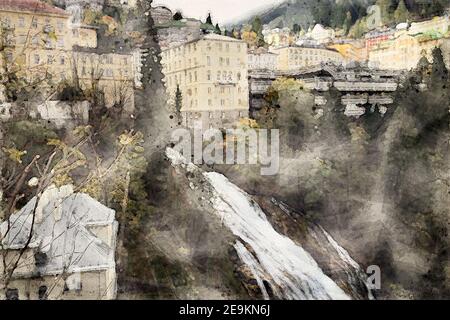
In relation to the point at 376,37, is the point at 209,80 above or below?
below

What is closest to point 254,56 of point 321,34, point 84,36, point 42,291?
point 321,34

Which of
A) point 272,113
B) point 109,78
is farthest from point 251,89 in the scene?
point 109,78

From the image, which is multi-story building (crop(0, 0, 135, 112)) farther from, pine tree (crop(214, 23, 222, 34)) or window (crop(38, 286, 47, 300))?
window (crop(38, 286, 47, 300))

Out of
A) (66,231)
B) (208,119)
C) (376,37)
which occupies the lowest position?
(66,231)

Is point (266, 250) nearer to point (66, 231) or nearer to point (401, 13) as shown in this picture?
point (66, 231)

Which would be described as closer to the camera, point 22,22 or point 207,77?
point 22,22

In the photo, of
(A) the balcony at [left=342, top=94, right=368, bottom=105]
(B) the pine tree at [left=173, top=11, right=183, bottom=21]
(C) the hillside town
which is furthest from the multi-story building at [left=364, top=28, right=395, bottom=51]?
(B) the pine tree at [left=173, top=11, right=183, bottom=21]
